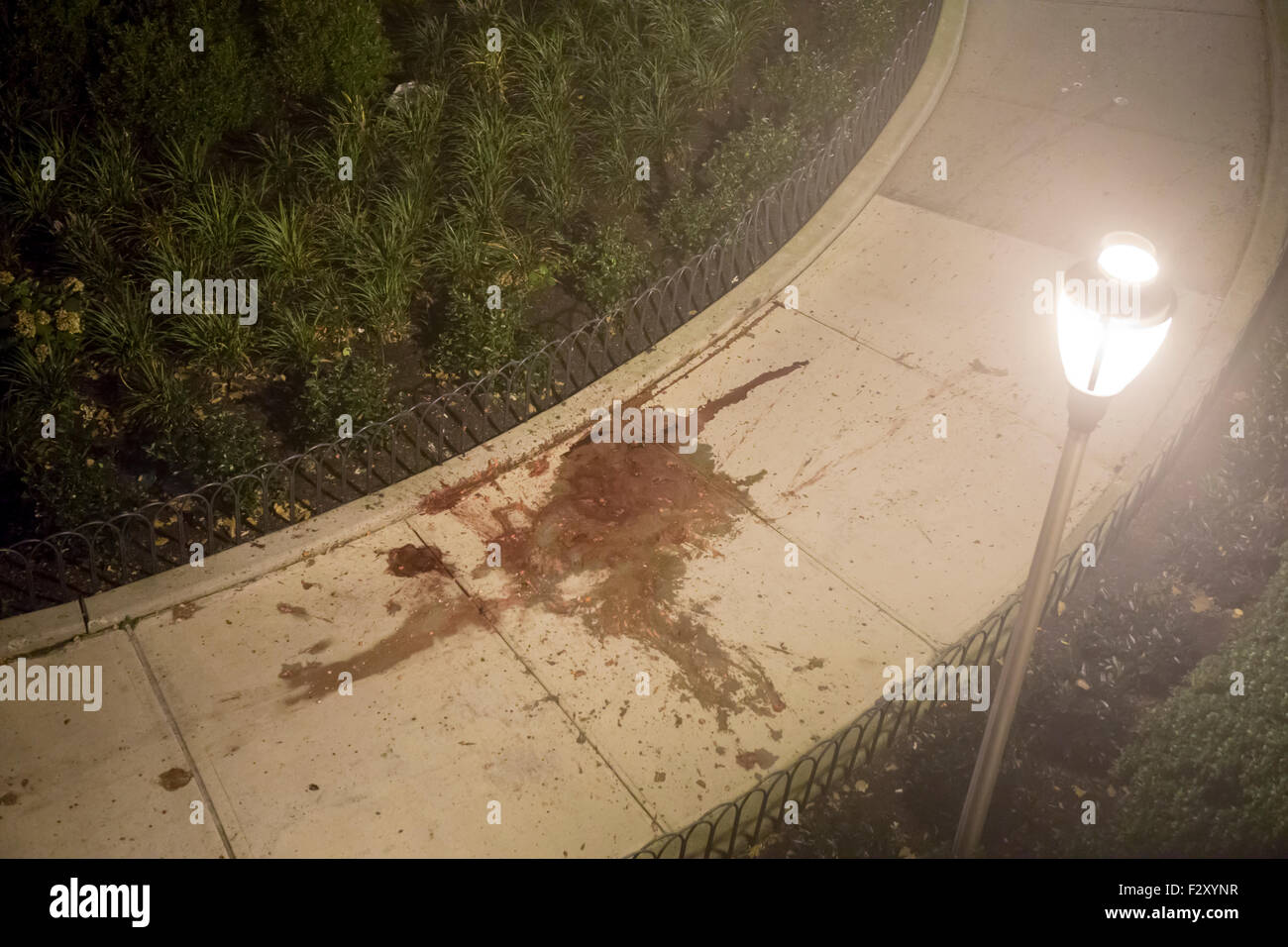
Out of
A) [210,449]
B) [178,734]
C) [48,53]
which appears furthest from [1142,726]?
[48,53]

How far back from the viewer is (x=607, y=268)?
9234mm

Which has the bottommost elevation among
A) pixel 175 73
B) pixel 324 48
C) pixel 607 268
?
pixel 607 268

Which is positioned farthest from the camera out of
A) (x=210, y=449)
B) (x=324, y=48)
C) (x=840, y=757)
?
(x=324, y=48)

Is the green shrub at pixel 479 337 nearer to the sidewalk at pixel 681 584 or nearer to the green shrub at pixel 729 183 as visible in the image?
the sidewalk at pixel 681 584

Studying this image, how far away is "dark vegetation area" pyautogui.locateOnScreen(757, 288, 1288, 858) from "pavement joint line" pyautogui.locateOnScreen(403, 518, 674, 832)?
674 millimetres

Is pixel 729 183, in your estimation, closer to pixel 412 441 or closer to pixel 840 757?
pixel 412 441

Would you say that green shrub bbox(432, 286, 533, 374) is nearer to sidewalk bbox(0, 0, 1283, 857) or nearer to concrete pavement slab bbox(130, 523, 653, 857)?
sidewalk bbox(0, 0, 1283, 857)

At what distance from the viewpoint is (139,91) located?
9.12 meters

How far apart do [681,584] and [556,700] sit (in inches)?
47.5

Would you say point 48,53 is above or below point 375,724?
above

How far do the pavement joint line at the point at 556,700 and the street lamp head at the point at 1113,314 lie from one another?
11.0 ft

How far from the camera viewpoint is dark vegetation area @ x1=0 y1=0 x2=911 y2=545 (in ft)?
26.5

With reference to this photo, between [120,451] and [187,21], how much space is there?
3600 millimetres

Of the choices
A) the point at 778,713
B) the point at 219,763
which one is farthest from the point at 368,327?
the point at 778,713
